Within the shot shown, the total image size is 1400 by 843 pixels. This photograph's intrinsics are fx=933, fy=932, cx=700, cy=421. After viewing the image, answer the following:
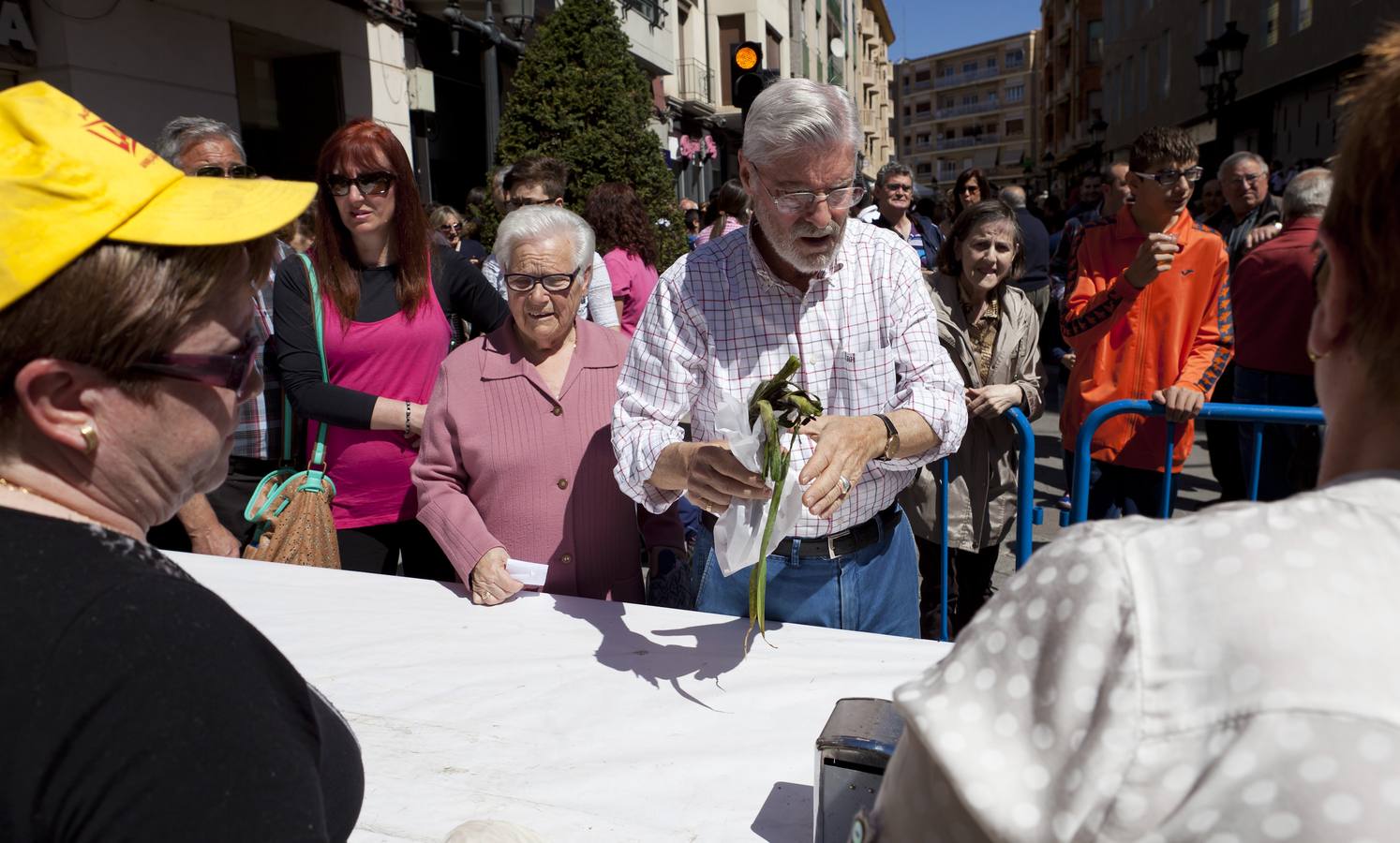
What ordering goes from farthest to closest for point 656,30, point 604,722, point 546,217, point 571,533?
point 656,30, point 546,217, point 571,533, point 604,722

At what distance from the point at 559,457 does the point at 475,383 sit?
0.30 m

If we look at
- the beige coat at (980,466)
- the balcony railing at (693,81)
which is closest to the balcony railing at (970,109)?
the balcony railing at (693,81)

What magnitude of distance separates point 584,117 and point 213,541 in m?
7.84

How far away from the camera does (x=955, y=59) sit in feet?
301

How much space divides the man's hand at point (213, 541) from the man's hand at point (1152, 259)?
3296mm

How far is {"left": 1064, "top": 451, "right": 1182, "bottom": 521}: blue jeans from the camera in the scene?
3729 millimetres

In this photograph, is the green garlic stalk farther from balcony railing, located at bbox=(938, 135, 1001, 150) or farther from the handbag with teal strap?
balcony railing, located at bbox=(938, 135, 1001, 150)

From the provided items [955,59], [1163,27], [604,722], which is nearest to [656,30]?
[1163,27]

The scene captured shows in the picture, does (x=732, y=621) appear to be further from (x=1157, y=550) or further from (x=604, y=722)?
(x=1157, y=550)

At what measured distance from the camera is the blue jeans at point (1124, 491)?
3729 mm

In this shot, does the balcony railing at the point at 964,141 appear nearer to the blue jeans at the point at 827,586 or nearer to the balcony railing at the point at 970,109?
the balcony railing at the point at 970,109

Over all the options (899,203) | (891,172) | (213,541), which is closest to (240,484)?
(213,541)

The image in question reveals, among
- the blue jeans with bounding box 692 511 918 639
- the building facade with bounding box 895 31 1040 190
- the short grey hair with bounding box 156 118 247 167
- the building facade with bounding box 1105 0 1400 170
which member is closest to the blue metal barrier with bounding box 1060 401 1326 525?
the blue jeans with bounding box 692 511 918 639

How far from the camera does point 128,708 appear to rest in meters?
0.80
